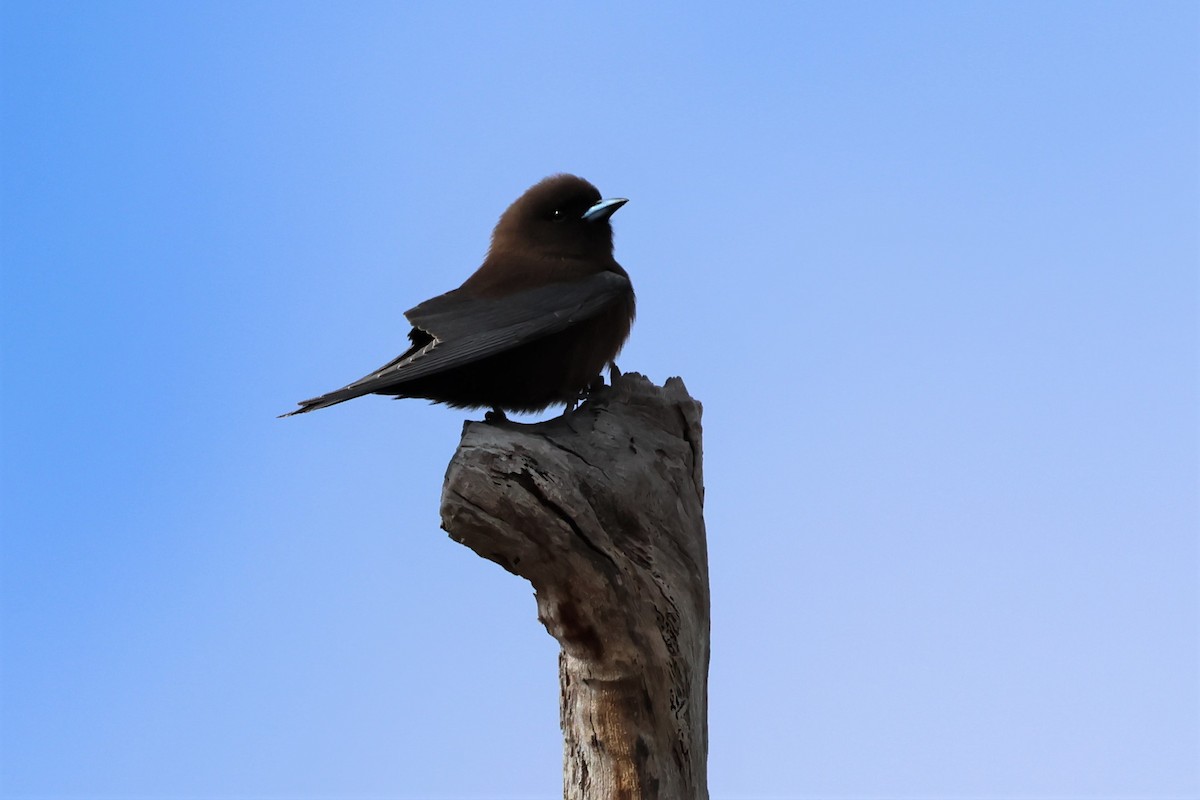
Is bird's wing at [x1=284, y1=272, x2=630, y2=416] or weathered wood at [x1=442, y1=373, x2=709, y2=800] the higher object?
bird's wing at [x1=284, y1=272, x2=630, y2=416]

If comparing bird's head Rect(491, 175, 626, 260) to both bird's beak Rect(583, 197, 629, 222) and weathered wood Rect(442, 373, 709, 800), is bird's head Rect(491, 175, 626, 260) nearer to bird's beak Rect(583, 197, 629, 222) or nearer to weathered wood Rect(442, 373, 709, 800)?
bird's beak Rect(583, 197, 629, 222)

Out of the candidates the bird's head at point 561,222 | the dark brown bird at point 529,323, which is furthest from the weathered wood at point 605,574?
the bird's head at point 561,222

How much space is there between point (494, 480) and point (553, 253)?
60.2 inches

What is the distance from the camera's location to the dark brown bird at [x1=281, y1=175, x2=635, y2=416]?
177 inches

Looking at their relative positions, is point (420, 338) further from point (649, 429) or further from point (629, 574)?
point (629, 574)

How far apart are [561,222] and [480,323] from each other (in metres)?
0.95

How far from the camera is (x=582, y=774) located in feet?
14.6

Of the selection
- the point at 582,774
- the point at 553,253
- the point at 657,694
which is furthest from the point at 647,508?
the point at 553,253

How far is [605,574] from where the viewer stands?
427cm

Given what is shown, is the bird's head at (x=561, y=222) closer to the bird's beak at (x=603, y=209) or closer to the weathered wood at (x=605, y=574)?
the bird's beak at (x=603, y=209)

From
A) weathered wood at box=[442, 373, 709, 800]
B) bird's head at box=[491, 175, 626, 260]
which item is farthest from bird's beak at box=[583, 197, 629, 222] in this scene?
weathered wood at box=[442, 373, 709, 800]

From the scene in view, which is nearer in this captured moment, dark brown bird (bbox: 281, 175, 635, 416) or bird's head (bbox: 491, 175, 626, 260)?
dark brown bird (bbox: 281, 175, 635, 416)

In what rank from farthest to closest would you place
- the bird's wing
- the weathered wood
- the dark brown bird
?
the dark brown bird → the bird's wing → the weathered wood

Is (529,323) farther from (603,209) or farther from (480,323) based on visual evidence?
(603,209)
